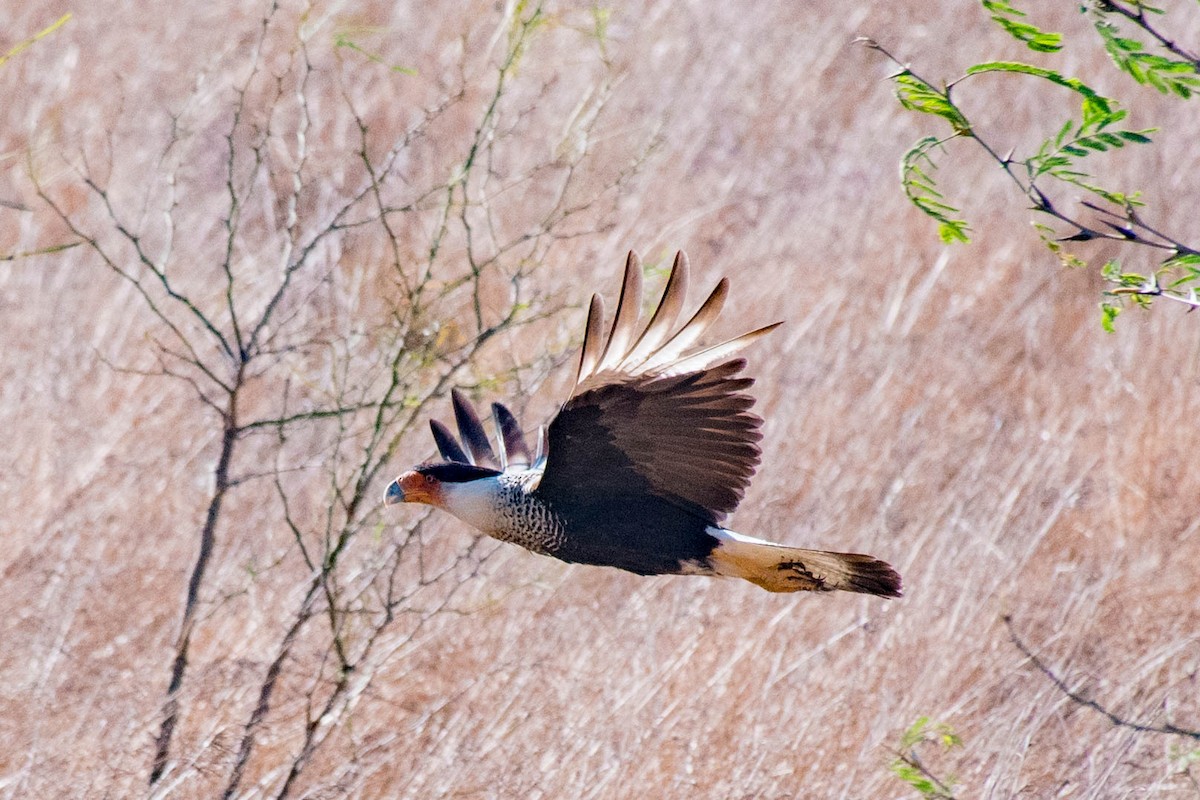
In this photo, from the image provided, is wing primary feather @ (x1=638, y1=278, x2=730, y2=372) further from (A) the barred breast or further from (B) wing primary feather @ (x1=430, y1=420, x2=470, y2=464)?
(B) wing primary feather @ (x1=430, y1=420, x2=470, y2=464)

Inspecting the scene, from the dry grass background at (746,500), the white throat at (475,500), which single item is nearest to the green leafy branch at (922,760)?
the dry grass background at (746,500)

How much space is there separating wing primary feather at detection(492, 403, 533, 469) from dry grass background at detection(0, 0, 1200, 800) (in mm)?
410

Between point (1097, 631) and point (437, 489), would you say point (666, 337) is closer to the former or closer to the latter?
point (437, 489)

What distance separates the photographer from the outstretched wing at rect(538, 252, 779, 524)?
299 cm

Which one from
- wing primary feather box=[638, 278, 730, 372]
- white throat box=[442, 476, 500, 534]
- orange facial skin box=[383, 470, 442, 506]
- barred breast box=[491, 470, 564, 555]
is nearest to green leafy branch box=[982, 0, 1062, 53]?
wing primary feather box=[638, 278, 730, 372]

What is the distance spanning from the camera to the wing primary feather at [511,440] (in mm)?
3941

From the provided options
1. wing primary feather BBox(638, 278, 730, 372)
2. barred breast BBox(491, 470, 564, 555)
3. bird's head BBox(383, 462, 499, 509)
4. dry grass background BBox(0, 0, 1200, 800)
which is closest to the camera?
wing primary feather BBox(638, 278, 730, 372)

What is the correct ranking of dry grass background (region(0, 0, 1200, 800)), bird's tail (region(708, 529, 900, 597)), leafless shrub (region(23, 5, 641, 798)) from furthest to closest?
dry grass background (region(0, 0, 1200, 800)), leafless shrub (region(23, 5, 641, 798)), bird's tail (region(708, 529, 900, 597))

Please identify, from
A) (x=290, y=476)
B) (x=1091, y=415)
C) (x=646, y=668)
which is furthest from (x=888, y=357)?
(x=290, y=476)

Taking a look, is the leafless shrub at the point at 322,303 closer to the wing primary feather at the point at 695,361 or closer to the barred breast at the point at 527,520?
the barred breast at the point at 527,520

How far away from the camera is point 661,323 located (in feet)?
9.90

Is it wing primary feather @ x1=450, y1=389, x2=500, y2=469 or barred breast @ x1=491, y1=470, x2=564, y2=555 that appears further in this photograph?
wing primary feather @ x1=450, y1=389, x2=500, y2=469

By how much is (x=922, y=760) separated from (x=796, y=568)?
131 cm

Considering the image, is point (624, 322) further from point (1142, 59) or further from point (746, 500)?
point (746, 500)
